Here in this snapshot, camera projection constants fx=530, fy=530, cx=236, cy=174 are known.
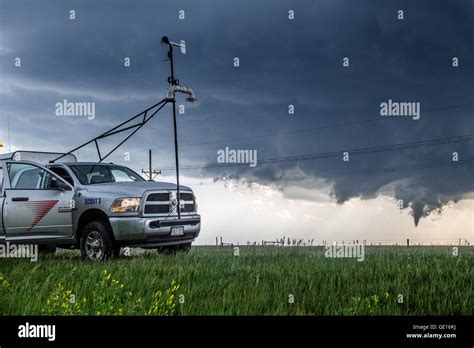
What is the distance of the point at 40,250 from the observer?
42.0 ft

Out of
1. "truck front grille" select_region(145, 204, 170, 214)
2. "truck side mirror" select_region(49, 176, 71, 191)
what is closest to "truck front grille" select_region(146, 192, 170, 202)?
"truck front grille" select_region(145, 204, 170, 214)

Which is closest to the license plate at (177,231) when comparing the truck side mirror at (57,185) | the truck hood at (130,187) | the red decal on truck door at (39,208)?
the truck hood at (130,187)

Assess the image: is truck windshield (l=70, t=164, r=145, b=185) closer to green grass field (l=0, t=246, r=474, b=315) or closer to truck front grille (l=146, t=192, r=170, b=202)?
truck front grille (l=146, t=192, r=170, b=202)

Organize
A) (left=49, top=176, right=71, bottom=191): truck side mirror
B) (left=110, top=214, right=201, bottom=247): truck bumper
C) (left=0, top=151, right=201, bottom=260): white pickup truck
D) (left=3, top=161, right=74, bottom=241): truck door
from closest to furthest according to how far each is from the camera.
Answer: (left=110, top=214, right=201, bottom=247): truck bumper, (left=0, top=151, right=201, bottom=260): white pickup truck, (left=3, top=161, right=74, bottom=241): truck door, (left=49, top=176, right=71, bottom=191): truck side mirror

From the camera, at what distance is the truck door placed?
1098 cm

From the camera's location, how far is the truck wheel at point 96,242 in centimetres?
1064

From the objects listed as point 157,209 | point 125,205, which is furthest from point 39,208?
point 157,209

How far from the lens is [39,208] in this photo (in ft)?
36.4

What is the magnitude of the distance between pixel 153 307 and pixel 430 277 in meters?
3.55

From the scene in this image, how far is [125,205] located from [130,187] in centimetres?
44

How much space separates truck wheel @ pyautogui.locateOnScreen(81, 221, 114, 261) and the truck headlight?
0.44 metres

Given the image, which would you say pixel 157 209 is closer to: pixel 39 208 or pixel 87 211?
pixel 87 211
